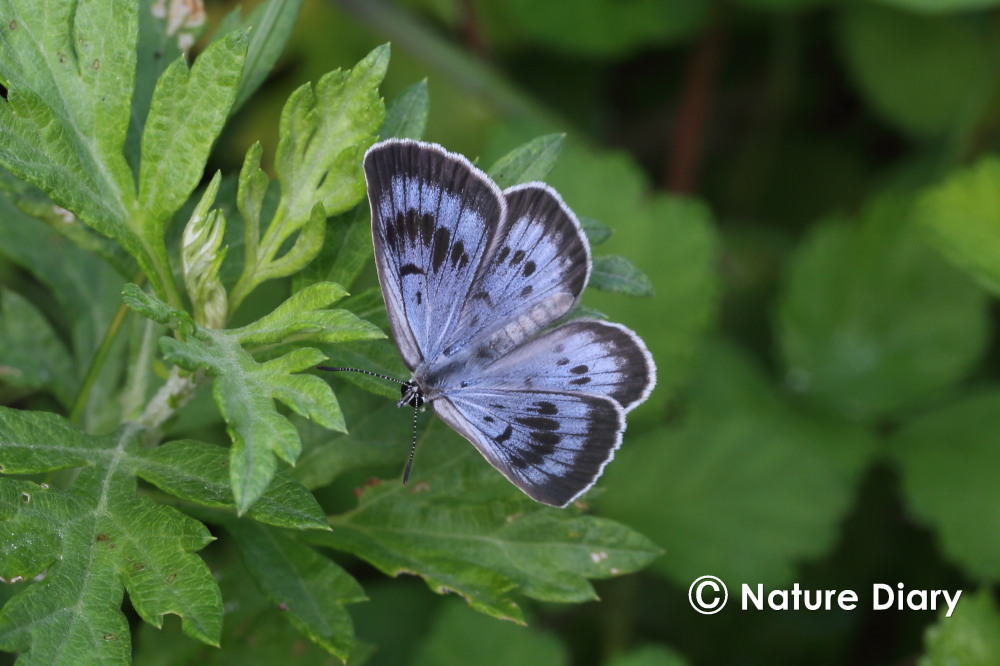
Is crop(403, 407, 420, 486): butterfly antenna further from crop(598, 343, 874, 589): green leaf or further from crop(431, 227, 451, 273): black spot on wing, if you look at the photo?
crop(598, 343, 874, 589): green leaf

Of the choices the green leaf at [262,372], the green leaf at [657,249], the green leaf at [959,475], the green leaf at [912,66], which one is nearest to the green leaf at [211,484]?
the green leaf at [262,372]

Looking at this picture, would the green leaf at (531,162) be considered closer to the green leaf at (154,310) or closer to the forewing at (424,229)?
the forewing at (424,229)

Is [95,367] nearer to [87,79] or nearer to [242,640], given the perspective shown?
[87,79]

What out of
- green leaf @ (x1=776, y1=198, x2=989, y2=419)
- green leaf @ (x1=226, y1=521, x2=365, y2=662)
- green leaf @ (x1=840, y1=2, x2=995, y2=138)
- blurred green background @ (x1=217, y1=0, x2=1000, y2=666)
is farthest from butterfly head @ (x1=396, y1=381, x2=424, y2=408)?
green leaf @ (x1=840, y1=2, x2=995, y2=138)

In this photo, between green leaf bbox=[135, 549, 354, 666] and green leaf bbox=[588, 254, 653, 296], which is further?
green leaf bbox=[135, 549, 354, 666]

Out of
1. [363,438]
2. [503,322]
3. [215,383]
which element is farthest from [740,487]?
[215,383]
